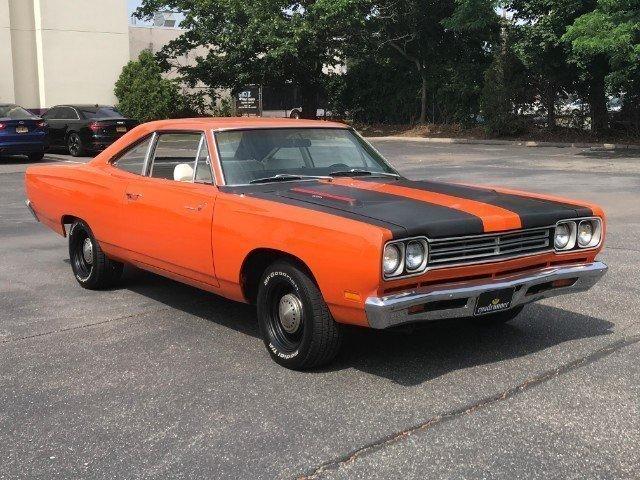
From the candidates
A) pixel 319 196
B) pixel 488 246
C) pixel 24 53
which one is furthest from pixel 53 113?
pixel 488 246

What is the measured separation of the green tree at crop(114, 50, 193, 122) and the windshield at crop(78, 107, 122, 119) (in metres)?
6.19

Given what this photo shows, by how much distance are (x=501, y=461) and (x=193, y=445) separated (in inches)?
56.6

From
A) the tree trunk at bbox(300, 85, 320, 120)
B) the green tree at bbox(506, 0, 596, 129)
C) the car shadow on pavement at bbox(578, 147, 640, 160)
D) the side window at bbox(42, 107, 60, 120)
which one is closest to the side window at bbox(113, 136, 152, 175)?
the side window at bbox(42, 107, 60, 120)

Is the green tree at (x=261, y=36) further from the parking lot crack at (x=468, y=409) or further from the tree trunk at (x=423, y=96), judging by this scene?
Answer: the parking lot crack at (x=468, y=409)

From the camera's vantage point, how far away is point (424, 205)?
4.66 m

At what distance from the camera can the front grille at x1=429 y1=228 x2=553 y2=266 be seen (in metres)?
4.32

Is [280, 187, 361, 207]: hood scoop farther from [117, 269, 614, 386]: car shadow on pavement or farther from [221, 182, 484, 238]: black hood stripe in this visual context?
[117, 269, 614, 386]: car shadow on pavement

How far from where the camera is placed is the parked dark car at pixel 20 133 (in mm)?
18875

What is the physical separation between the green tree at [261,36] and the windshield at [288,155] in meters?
23.2

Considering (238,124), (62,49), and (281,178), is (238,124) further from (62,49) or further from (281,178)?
(62,49)

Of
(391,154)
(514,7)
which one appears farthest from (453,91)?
(391,154)

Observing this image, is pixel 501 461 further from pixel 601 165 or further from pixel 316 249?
pixel 601 165

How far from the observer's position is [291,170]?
5531mm

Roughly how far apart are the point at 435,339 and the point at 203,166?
6.62ft
